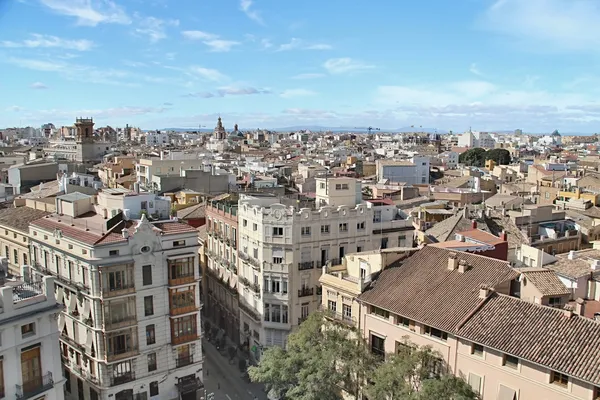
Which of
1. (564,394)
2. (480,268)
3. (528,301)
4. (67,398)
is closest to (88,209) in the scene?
(67,398)

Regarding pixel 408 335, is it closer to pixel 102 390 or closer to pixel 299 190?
pixel 102 390

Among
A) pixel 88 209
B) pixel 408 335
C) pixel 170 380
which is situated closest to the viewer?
pixel 408 335

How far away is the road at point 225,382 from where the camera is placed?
45.4 meters

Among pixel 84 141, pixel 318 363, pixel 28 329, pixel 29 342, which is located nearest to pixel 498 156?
pixel 84 141

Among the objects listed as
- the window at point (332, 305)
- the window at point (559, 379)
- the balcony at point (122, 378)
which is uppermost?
the window at point (559, 379)

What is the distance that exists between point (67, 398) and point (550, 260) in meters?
41.0

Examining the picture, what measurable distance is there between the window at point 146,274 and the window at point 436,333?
1944 centimetres

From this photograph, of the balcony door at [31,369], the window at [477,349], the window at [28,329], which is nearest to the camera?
the window at [28,329]

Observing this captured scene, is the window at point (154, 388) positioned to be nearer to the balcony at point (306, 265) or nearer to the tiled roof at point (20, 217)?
the balcony at point (306, 265)

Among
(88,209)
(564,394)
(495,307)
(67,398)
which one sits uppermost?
(88,209)

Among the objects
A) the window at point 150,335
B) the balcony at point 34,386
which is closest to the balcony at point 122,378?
the window at point 150,335

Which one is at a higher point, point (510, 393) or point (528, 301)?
point (528, 301)

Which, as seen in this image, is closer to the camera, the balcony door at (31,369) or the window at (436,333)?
the balcony door at (31,369)

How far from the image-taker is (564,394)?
25734 millimetres
